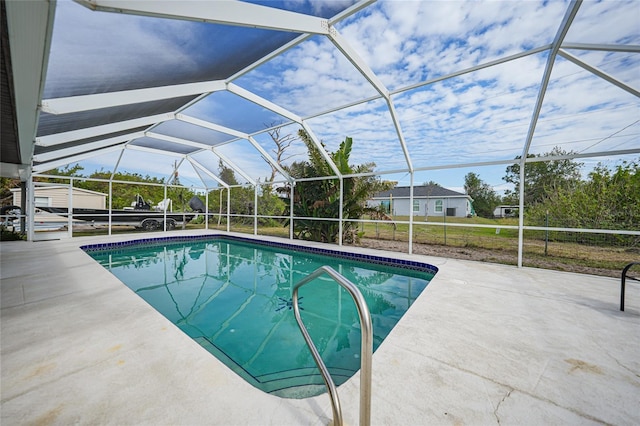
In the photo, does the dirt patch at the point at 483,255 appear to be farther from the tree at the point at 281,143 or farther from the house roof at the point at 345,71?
the tree at the point at 281,143

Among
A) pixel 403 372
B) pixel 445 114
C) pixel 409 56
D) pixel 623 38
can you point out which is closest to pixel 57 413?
pixel 403 372

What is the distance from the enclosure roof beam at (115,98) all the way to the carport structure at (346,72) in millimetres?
20

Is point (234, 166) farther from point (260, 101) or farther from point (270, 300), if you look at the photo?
point (270, 300)

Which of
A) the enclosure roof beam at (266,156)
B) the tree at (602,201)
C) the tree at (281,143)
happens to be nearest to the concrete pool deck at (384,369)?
the tree at (602,201)

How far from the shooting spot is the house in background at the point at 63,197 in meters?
12.6

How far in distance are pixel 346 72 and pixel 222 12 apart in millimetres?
2692

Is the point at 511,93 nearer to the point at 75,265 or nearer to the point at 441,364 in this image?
the point at 441,364

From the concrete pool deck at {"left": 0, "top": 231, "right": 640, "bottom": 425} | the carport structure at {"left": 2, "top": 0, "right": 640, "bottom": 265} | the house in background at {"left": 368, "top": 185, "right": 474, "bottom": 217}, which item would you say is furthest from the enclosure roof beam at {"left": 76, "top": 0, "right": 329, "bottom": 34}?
the house in background at {"left": 368, "top": 185, "right": 474, "bottom": 217}

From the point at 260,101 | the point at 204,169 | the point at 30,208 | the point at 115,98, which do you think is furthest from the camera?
the point at 204,169

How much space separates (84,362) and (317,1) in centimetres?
449

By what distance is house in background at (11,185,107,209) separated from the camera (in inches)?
498

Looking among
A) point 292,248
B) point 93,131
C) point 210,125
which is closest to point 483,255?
point 292,248

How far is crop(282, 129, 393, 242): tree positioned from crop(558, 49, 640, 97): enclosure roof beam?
5.19 meters

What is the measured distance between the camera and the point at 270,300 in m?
4.60
